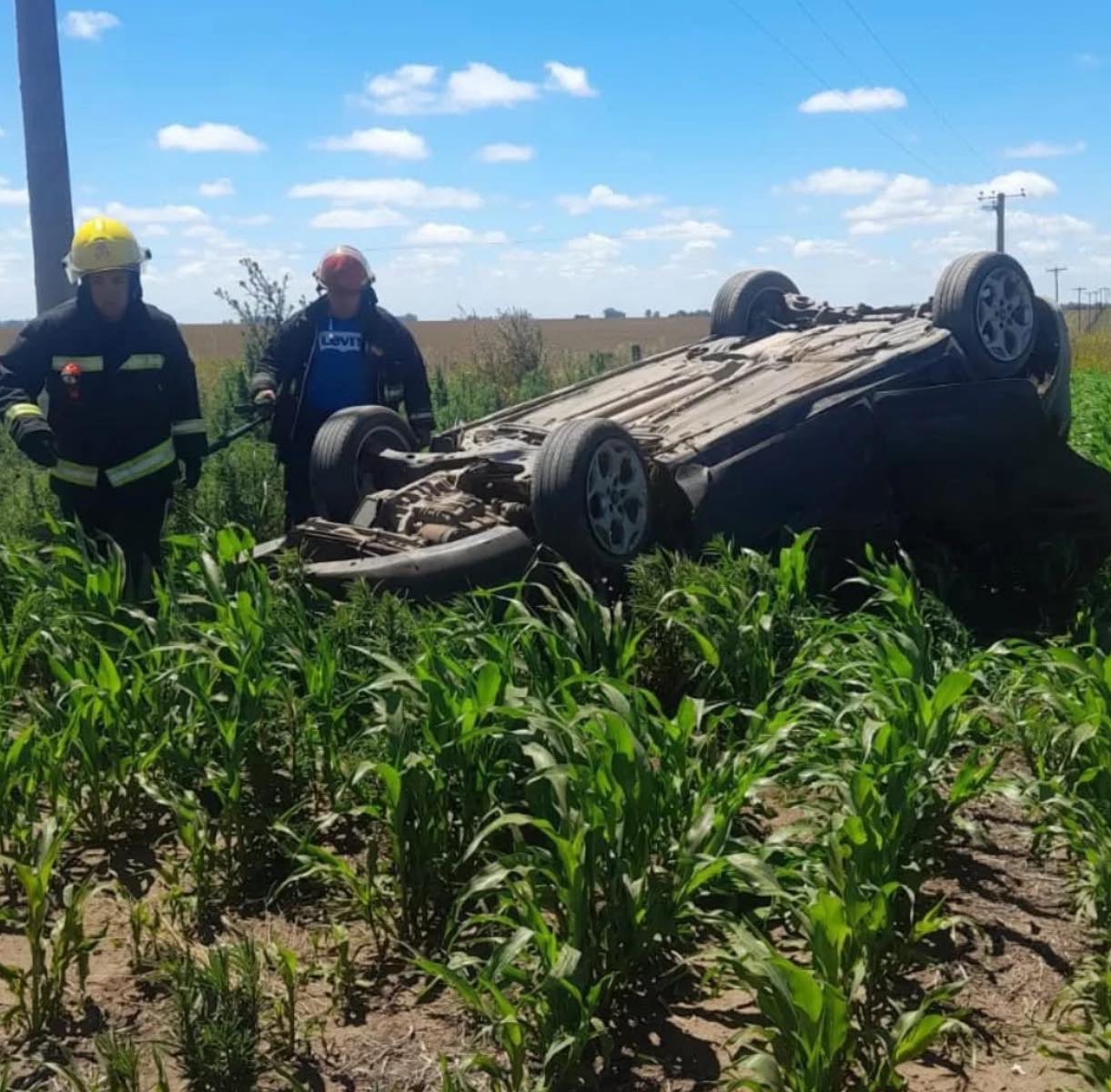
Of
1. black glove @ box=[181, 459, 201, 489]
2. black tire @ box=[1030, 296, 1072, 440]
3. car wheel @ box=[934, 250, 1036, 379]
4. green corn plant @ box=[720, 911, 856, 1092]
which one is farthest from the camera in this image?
black tire @ box=[1030, 296, 1072, 440]

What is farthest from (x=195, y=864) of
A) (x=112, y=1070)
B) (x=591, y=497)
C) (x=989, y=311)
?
(x=989, y=311)

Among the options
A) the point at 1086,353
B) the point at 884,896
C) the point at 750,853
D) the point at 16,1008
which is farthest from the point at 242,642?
the point at 1086,353

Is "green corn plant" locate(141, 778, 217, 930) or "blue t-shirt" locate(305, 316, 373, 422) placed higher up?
"blue t-shirt" locate(305, 316, 373, 422)

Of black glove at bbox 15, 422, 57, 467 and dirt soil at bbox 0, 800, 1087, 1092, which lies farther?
black glove at bbox 15, 422, 57, 467

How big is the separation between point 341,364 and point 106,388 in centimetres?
151

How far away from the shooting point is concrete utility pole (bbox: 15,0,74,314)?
7074mm

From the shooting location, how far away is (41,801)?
3811mm

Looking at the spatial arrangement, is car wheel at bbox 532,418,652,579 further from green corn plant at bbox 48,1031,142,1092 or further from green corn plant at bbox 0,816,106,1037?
green corn plant at bbox 48,1031,142,1092

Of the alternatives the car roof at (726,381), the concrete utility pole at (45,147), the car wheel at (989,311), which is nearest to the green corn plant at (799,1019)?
the car roof at (726,381)

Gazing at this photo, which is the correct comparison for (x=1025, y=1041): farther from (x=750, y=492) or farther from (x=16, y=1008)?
(x=750, y=492)

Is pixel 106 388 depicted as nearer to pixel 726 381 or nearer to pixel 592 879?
pixel 726 381

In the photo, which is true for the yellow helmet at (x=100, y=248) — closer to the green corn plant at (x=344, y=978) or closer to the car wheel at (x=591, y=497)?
the car wheel at (x=591, y=497)

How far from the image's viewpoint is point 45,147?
7152 mm

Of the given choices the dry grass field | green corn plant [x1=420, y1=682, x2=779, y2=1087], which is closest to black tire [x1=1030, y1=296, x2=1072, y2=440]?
green corn plant [x1=420, y1=682, x2=779, y2=1087]
